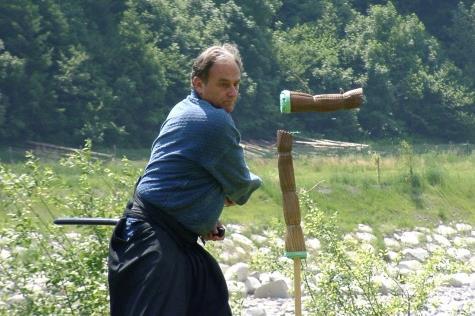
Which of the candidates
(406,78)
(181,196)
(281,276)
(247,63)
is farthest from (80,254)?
(406,78)

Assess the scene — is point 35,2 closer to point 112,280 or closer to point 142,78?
point 142,78

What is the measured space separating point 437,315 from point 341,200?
41.1 ft

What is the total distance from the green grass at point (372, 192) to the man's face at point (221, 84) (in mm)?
20384

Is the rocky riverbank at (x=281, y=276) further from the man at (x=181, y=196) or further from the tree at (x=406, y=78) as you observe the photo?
the tree at (x=406, y=78)

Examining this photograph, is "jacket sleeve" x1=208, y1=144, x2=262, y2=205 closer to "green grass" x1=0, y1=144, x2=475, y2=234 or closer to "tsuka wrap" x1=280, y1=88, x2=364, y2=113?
"tsuka wrap" x1=280, y1=88, x2=364, y2=113

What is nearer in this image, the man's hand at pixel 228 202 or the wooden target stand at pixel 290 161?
the man's hand at pixel 228 202

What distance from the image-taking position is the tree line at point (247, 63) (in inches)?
1459

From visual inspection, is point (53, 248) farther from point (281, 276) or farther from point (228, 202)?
point (281, 276)

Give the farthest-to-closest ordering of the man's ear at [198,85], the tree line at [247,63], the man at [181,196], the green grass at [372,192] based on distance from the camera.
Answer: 1. the tree line at [247,63]
2. the green grass at [372,192]
3. the man's ear at [198,85]
4. the man at [181,196]

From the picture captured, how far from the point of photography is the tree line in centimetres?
3706

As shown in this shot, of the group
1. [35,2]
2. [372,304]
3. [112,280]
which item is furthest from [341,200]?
[112,280]

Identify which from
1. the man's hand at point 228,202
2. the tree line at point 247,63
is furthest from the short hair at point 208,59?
the tree line at point 247,63

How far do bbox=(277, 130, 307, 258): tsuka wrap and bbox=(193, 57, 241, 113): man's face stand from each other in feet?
3.02

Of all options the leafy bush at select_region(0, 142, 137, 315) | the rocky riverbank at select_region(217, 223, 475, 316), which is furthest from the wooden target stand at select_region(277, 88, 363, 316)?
the rocky riverbank at select_region(217, 223, 475, 316)
